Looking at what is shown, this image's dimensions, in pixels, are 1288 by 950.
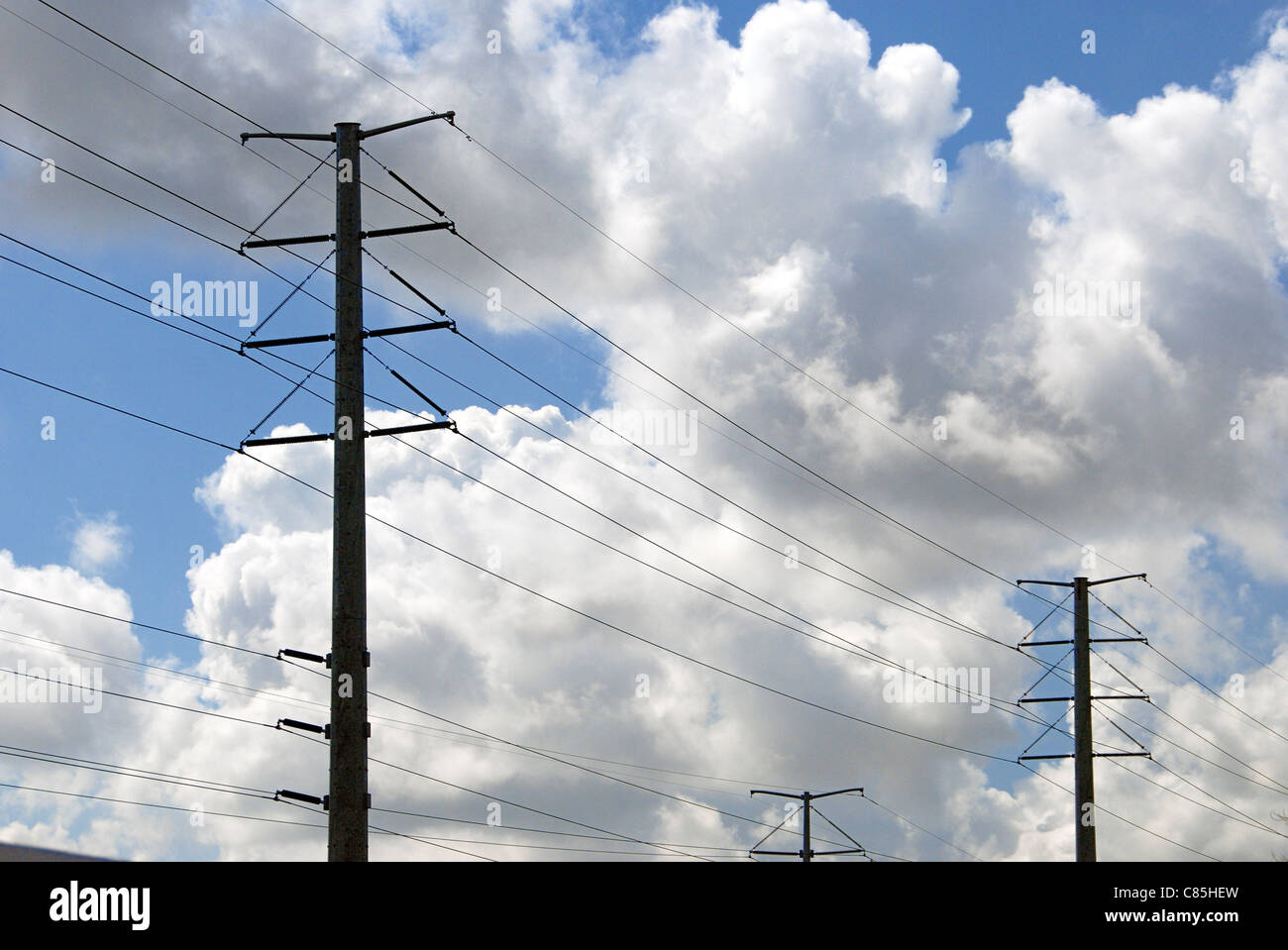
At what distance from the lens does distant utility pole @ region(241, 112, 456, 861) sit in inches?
760

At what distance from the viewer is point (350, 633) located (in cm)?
1998

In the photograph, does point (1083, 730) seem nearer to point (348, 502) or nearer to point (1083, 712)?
point (1083, 712)

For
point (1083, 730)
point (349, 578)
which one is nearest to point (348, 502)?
point (349, 578)

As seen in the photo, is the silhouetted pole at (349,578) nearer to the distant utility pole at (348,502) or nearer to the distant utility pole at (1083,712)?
the distant utility pole at (348,502)

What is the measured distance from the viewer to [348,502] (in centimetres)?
2072

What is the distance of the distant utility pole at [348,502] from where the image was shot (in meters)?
19.3

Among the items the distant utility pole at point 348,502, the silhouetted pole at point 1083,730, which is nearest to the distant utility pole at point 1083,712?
the silhouetted pole at point 1083,730

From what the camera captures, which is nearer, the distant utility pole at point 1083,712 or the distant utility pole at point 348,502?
the distant utility pole at point 348,502

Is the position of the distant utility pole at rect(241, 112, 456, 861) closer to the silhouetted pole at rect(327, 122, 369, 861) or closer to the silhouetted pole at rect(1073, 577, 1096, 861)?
the silhouetted pole at rect(327, 122, 369, 861)

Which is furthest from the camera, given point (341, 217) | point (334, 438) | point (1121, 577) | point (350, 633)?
point (1121, 577)
